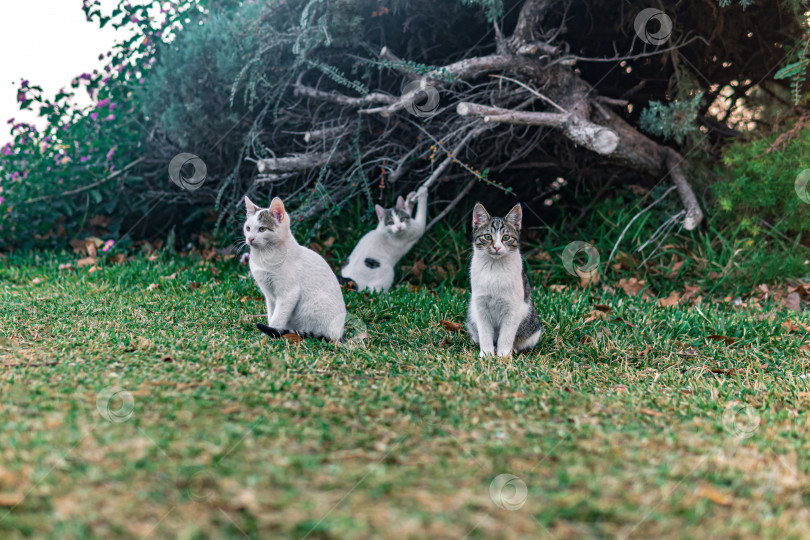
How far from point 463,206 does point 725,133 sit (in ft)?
8.51

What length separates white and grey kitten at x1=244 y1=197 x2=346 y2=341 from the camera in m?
3.22

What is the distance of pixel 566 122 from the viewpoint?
4.67m

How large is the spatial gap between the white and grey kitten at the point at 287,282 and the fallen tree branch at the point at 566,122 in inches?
71.9

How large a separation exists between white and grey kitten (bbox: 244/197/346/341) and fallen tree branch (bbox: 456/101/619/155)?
5.99ft

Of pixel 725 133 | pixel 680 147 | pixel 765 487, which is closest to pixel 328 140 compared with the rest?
pixel 680 147

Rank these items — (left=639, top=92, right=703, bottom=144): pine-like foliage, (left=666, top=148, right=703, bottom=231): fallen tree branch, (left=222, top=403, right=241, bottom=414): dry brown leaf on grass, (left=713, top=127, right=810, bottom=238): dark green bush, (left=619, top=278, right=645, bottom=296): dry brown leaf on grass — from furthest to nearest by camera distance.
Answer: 1. (left=713, top=127, right=810, bottom=238): dark green bush
2. (left=639, top=92, right=703, bottom=144): pine-like foliage
3. (left=666, top=148, right=703, bottom=231): fallen tree branch
4. (left=619, top=278, right=645, bottom=296): dry brown leaf on grass
5. (left=222, top=403, right=241, bottom=414): dry brown leaf on grass

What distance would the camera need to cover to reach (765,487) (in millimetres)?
1663

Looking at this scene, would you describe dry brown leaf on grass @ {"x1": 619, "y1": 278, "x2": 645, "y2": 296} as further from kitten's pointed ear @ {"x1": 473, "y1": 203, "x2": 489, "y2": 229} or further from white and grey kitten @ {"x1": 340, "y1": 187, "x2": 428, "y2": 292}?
kitten's pointed ear @ {"x1": 473, "y1": 203, "x2": 489, "y2": 229}

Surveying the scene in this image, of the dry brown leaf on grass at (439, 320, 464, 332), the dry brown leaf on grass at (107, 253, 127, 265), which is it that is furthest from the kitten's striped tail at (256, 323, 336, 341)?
the dry brown leaf on grass at (107, 253, 127, 265)

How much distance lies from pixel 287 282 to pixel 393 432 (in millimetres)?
1527

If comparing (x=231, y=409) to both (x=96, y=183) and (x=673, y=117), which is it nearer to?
(x=673, y=117)

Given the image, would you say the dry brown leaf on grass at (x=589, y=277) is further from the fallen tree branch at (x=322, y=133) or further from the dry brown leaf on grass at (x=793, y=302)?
the fallen tree branch at (x=322, y=133)

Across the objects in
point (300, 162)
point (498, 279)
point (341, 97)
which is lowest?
point (498, 279)

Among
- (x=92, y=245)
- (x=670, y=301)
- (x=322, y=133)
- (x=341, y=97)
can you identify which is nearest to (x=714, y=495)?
(x=670, y=301)
